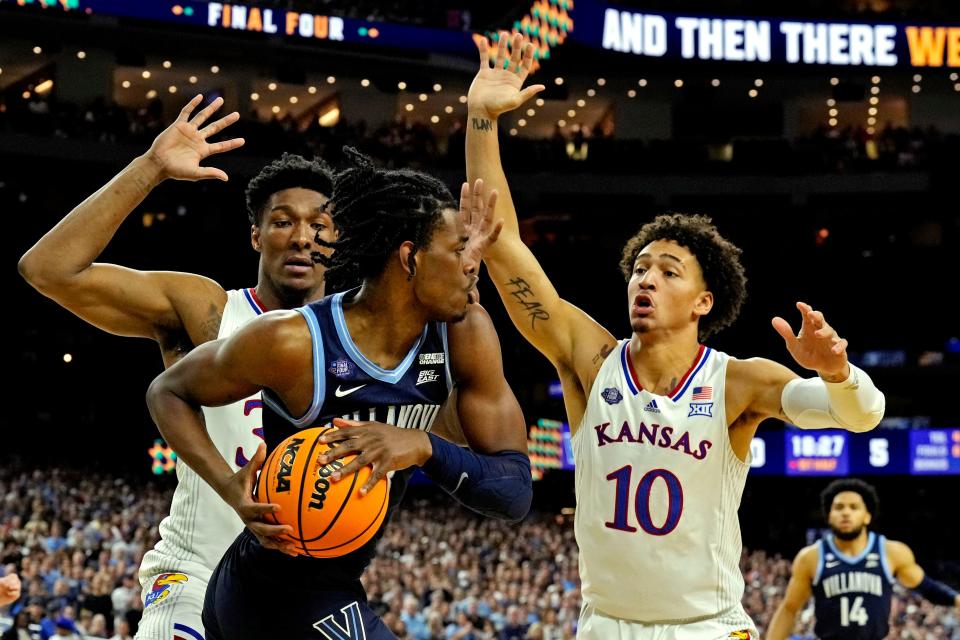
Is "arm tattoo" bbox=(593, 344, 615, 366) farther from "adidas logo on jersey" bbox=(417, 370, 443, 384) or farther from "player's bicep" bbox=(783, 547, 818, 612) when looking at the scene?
"player's bicep" bbox=(783, 547, 818, 612)

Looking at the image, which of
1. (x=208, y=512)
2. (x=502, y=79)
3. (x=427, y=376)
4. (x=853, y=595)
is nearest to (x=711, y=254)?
(x=502, y=79)

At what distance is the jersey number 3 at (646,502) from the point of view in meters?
4.81

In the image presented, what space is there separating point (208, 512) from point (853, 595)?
544 centimetres

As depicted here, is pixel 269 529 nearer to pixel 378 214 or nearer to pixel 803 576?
pixel 378 214

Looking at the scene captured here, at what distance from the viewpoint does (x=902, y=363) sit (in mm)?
29312

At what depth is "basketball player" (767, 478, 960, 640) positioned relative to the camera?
8.57 metres

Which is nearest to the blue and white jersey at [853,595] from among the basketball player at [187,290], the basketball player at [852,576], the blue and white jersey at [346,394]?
the basketball player at [852,576]

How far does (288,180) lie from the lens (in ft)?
16.5

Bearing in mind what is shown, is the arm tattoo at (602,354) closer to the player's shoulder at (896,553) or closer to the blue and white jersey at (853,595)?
the blue and white jersey at (853,595)

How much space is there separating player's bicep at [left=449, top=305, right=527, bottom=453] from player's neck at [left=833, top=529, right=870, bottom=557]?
18.5ft

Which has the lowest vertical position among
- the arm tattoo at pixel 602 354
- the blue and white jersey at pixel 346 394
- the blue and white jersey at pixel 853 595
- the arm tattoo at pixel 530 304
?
the blue and white jersey at pixel 853 595

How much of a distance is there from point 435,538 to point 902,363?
14.5 meters

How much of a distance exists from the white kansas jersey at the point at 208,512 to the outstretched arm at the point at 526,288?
1227mm

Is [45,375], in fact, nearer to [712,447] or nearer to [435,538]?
[435,538]
